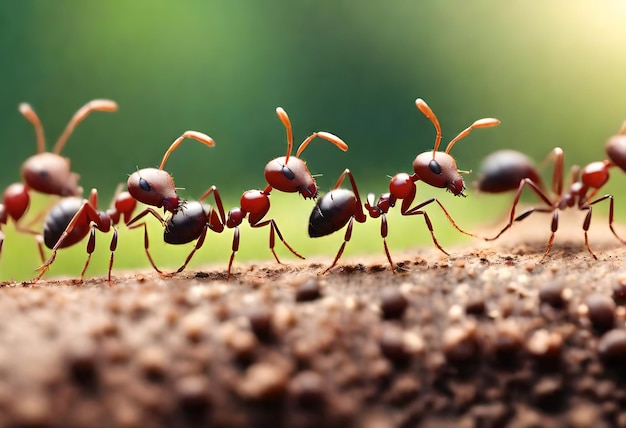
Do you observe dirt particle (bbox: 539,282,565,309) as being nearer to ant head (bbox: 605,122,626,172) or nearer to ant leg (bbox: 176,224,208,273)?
ant leg (bbox: 176,224,208,273)

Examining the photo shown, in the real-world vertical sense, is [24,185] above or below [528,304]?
above

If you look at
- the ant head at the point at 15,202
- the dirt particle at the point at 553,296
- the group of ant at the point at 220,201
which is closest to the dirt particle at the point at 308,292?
the group of ant at the point at 220,201

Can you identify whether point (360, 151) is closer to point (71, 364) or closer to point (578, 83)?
point (578, 83)

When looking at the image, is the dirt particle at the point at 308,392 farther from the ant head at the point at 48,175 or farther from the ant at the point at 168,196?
the ant head at the point at 48,175

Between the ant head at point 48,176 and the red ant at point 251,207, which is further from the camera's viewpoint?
the ant head at point 48,176

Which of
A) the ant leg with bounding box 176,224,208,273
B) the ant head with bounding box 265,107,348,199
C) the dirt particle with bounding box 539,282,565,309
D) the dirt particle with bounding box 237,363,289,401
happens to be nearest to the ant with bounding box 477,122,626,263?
the dirt particle with bounding box 539,282,565,309

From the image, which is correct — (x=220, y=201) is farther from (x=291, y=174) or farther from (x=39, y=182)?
(x=39, y=182)

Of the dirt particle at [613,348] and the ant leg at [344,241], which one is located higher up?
the ant leg at [344,241]

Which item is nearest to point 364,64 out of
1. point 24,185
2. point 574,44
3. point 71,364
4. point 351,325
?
point 574,44
